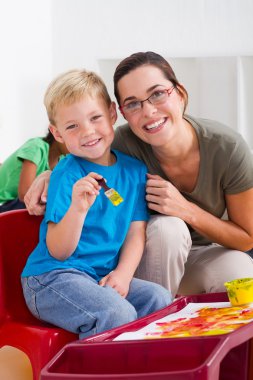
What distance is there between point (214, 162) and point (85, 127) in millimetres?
372

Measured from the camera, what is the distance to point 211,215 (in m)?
1.85

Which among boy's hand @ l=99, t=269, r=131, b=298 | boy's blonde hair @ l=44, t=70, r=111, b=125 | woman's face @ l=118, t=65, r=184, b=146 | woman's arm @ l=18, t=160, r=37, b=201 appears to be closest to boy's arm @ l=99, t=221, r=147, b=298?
boy's hand @ l=99, t=269, r=131, b=298

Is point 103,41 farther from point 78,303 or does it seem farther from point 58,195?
point 78,303

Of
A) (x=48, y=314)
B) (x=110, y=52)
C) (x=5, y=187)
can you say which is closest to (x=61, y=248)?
(x=48, y=314)

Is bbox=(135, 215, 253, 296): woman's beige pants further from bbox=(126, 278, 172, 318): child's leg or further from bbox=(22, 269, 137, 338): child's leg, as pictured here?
bbox=(22, 269, 137, 338): child's leg

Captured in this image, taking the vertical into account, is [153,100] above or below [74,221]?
above

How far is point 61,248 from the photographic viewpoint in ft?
5.20

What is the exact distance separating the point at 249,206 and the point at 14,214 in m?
0.60

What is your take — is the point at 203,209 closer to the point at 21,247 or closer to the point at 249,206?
the point at 249,206

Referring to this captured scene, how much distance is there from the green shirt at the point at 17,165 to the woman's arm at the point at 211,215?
1277mm

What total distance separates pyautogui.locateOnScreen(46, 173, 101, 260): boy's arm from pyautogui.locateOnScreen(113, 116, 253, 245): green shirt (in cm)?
34

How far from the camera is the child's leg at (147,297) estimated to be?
164 centimetres

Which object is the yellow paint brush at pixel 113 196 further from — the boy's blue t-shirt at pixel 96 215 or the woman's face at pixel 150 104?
the woman's face at pixel 150 104

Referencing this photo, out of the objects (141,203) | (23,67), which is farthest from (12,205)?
(141,203)
